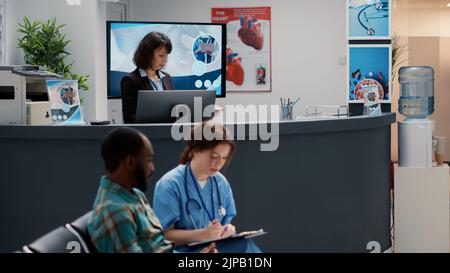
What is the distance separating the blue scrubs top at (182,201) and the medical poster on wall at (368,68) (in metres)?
2.97

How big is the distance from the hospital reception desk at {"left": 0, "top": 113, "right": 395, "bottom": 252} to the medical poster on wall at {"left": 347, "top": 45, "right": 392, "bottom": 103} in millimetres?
589

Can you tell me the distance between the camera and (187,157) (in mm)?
2891

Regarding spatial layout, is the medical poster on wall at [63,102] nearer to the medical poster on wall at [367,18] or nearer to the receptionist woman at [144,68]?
the receptionist woman at [144,68]

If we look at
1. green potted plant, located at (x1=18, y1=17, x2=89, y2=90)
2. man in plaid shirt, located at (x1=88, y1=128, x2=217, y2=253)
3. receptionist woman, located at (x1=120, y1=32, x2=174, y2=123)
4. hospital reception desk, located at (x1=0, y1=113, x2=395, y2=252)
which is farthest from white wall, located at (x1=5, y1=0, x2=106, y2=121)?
man in plaid shirt, located at (x1=88, y1=128, x2=217, y2=253)

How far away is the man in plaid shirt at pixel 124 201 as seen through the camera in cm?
222

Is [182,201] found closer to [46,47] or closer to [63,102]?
[63,102]

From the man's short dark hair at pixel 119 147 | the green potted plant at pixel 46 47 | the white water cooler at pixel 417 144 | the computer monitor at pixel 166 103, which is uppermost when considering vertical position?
the green potted plant at pixel 46 47

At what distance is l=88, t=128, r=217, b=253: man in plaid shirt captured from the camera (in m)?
2.22

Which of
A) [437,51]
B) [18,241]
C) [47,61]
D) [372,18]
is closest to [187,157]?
[18,241]

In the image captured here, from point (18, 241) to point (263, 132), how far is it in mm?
1572

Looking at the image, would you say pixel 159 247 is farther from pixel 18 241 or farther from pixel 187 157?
pixel 18 241

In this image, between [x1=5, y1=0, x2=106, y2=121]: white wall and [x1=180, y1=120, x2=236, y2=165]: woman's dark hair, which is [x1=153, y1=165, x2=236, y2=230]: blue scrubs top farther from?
[x1=5, y1=0, x2=106, y2=121]: white wall

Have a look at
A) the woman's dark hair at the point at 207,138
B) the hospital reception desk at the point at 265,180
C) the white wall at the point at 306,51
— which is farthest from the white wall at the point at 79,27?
the woman's dark hair at the point at 207,138

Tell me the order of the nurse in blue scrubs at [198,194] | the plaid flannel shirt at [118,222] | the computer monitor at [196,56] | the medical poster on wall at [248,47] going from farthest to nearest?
the medical poster on wall at [248,47], the computer monitor at [196,56], the nurse in blue scrubs at [198,194], the plaid flannel shirt at [118,222]
